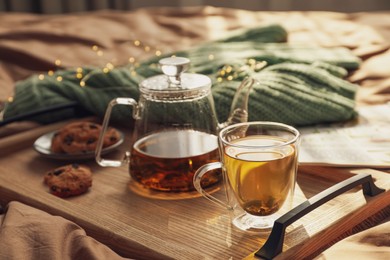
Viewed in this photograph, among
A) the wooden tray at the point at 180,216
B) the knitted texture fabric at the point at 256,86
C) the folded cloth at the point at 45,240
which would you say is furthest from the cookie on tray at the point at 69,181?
the knitted texture fabric at the point at 256,86

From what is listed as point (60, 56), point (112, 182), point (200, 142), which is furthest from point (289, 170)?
point (60, 56)

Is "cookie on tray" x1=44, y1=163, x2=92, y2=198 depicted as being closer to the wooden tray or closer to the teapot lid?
the wooden tray

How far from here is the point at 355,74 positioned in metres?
1.30

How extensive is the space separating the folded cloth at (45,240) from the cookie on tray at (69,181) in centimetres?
13

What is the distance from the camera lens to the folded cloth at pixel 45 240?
0.67 meters

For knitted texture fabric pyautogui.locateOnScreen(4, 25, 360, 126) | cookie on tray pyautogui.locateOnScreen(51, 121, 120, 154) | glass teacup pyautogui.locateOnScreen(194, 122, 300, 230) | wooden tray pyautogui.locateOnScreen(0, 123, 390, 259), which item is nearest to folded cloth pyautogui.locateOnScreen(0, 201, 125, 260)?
wooden tray pyautogui.locateOnScreen(0, 123, 390, 259)

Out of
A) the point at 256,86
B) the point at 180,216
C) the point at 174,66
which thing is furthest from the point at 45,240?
the point at 256,86

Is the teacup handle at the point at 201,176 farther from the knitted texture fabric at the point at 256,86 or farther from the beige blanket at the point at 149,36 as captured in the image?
the beige blanket at the point at 149,36

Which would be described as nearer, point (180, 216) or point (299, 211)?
point (299, 211)

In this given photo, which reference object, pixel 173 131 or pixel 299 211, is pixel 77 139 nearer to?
pixel 173 131

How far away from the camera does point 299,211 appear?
701 millimetres

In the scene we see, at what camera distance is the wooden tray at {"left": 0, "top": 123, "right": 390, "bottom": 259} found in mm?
706

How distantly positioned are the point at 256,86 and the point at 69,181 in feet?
1.17

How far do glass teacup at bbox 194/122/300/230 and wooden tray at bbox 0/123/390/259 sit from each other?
0.03 meters
